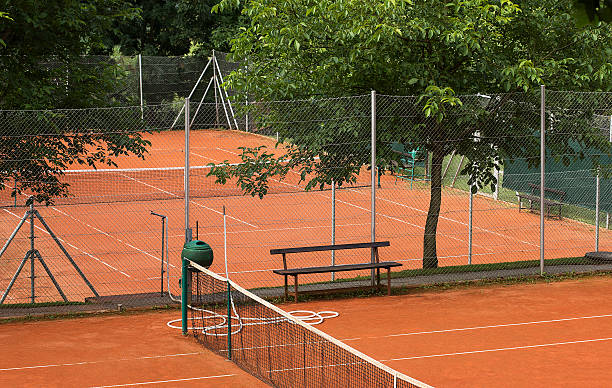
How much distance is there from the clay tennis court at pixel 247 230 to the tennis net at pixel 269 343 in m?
4.27

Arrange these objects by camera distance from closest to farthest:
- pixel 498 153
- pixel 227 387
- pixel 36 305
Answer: pixel 227 387
pixel 36 305
pixel 498 153

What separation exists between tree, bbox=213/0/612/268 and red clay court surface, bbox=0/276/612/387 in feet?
9.11

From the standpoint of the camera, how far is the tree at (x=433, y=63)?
46.9ft

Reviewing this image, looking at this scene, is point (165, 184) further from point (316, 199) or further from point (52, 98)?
point (52, 98)

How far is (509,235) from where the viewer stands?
22.3 metres

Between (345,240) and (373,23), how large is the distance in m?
8.77

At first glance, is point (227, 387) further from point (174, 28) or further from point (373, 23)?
point (174, 28)

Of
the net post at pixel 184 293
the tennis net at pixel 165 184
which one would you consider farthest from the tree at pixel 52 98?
the tennis net at pixel 165 184

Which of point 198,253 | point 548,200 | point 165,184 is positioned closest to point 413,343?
point 198,253

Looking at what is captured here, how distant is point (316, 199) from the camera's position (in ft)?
85.5

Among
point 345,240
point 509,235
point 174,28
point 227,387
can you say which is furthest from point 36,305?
point 174,28

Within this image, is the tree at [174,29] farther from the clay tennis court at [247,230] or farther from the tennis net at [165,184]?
the clay tennis court at [247,230]

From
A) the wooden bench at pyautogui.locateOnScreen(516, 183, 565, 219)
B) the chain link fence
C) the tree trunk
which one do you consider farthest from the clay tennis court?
the tree trunk

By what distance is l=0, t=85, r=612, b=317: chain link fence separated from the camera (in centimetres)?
1388
